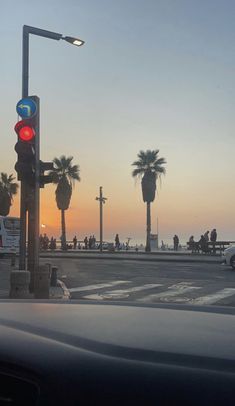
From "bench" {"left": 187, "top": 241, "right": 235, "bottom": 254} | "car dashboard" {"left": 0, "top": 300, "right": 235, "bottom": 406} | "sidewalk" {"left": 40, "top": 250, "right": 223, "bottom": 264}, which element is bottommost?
"car dashboard" {"left": 0, "top": 300, "right": 235, "bottom": 406}

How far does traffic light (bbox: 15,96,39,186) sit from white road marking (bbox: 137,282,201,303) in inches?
142

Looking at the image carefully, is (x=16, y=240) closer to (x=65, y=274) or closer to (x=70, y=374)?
(x=65, y=274)

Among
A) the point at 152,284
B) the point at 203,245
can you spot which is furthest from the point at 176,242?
the point at 152,284

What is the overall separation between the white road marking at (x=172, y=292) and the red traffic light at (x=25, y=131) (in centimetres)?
416

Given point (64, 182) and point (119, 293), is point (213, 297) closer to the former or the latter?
point (119, 293)

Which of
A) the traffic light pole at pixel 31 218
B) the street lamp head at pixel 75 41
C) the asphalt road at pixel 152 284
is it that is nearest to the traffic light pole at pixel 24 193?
the traffic light pole at pixel 31 218

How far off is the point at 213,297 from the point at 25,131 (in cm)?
561

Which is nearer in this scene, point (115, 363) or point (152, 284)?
point (115, 363)

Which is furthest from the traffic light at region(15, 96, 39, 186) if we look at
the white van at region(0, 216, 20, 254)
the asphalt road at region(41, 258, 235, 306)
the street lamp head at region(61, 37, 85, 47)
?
the white van at region(0, 216, 20, 254)

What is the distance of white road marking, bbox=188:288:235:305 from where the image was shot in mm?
12914

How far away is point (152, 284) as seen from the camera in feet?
56.1

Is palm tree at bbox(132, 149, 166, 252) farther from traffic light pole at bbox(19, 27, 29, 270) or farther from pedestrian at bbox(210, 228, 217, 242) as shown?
traffic light pole at bbox(19, 27, 29, 270)

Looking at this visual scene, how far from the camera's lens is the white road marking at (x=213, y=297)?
1291 cm

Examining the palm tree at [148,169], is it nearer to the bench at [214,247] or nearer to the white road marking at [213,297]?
the bench at [214,247]
